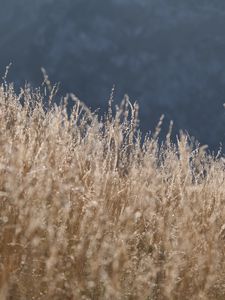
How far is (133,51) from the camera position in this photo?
34.4 meters

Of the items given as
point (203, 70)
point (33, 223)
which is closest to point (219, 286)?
point (33, 223)

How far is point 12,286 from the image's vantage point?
231cm

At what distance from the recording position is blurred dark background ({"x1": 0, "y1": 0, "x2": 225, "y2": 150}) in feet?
105

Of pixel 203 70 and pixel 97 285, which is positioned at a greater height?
pixel 203 70

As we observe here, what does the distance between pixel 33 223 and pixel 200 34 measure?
114 ft

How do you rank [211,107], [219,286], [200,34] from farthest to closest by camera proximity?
[200,34] < [211,107] < [219,286]

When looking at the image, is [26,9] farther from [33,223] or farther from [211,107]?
[33,223]

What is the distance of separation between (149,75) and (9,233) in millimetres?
31829

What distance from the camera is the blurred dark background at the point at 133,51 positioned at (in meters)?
32.1

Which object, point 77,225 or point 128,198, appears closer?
point 77,225

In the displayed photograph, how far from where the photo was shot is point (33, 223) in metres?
1.98

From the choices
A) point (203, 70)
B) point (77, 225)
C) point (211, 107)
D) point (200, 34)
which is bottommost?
point (77, 225)

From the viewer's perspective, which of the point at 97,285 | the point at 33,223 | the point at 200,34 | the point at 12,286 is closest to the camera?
the point at 33,223

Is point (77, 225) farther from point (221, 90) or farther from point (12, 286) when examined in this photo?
point (221, 90)
